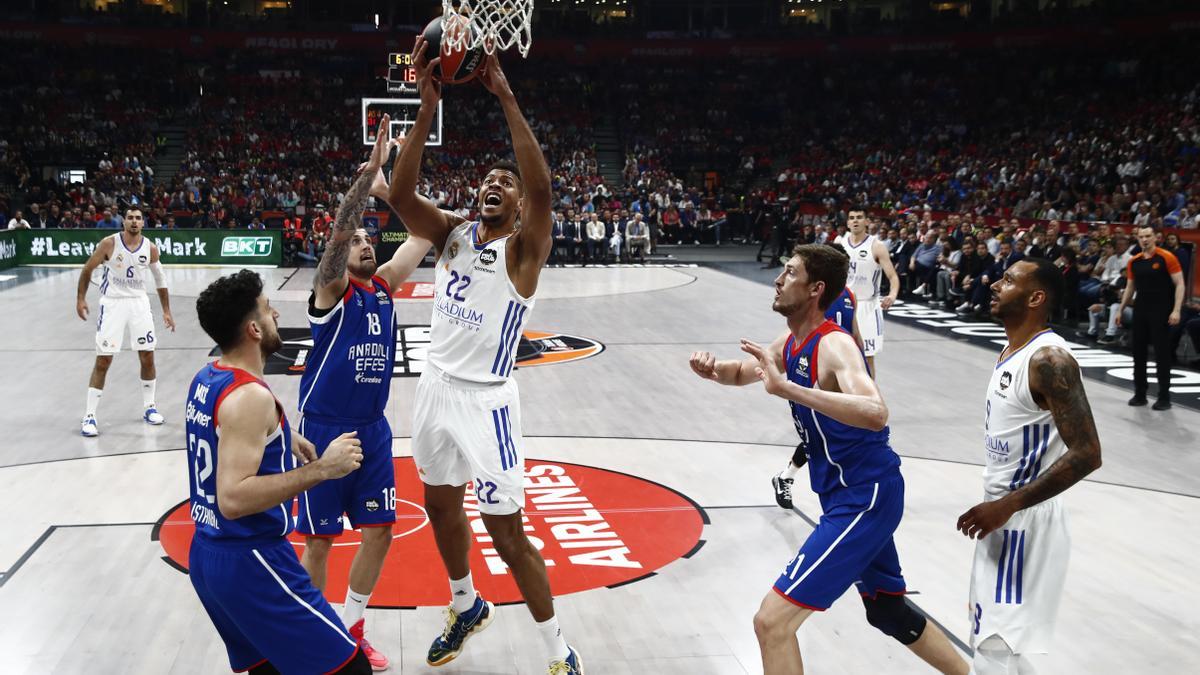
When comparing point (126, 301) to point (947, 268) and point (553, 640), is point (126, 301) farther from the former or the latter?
point (947, 268)

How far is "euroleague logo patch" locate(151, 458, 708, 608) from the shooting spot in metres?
5.44

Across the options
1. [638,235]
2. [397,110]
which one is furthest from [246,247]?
[638,235]

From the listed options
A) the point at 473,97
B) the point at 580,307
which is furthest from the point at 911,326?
the point at 473,97

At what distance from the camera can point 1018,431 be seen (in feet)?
11.9

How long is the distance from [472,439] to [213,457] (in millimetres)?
1318

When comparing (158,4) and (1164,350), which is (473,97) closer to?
(158,4)

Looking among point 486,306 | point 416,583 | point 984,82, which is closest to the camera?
point 486,306

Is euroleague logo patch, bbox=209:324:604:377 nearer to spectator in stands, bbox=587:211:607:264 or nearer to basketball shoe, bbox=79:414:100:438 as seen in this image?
basketball shoe, bbox=79:414:100:438

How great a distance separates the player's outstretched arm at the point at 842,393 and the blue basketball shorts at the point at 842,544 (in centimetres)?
36

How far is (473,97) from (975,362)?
90.1 feet

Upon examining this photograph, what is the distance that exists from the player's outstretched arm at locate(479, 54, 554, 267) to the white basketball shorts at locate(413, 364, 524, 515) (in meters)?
0.62

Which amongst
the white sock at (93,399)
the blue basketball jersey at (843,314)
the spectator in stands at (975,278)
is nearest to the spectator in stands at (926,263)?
the spectator in stands at (975,278)

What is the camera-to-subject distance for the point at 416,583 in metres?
5.44

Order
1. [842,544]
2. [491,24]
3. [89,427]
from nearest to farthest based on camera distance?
1. [842,544]
2. [491,24]
3. [89,427]
